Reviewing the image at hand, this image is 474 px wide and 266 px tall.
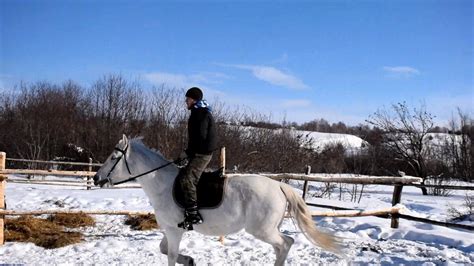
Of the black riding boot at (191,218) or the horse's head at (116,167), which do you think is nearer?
the black riding boot at (191,218)

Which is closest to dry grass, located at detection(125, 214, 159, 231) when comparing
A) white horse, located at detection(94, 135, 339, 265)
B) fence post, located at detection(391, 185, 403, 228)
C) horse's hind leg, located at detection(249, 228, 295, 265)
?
white horse, located at detection(94, 135, 339, 265)

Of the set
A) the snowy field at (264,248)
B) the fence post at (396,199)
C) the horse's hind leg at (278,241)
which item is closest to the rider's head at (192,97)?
the horse's hind leg at (278,241)

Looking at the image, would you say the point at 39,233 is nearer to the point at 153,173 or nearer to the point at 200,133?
the point at 153,173

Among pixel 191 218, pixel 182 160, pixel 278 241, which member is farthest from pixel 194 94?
pixel 278 241

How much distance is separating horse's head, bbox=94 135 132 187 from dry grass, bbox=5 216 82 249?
9.51 ft

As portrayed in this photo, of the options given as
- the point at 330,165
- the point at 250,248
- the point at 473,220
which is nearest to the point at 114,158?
the point at 250,248

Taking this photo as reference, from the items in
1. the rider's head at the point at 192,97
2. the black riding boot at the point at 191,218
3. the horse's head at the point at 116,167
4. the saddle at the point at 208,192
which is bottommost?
the black riding boot at the point at 191,218

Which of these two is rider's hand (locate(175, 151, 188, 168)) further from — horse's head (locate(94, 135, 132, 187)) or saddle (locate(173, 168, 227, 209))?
horse's head (locate(94, 135, 132, 187))

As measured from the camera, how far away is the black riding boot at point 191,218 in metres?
5.31

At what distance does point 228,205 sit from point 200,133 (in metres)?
1.00

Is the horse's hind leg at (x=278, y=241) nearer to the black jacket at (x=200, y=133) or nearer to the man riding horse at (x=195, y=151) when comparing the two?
the man riding horse at (x=195, y=151)

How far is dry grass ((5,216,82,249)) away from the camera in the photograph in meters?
7.85

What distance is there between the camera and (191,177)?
5418 millimetres

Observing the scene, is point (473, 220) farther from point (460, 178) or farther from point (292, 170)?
point (460, 178)
